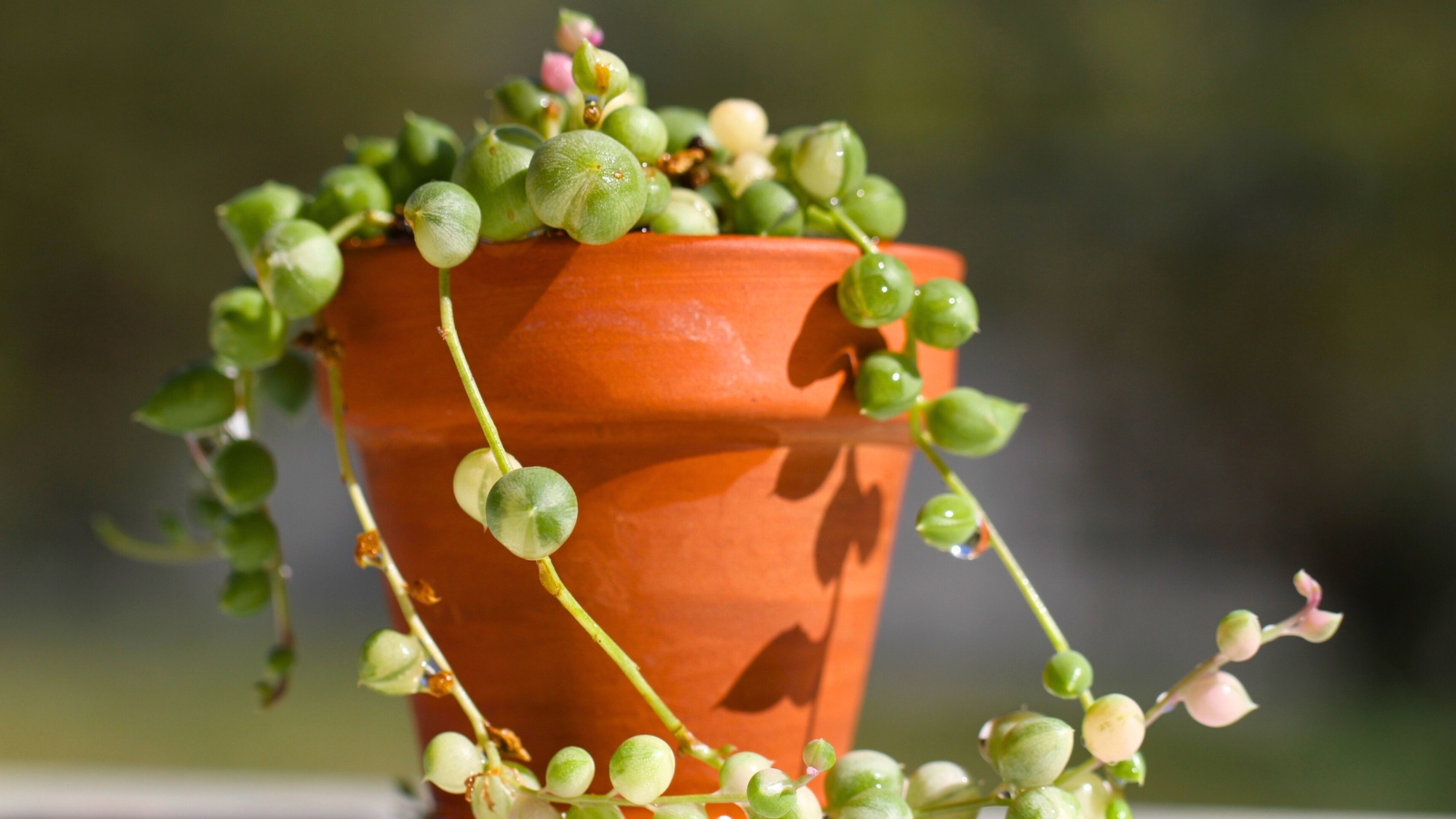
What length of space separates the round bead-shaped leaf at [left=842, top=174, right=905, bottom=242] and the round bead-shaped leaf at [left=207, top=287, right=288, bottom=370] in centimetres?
19

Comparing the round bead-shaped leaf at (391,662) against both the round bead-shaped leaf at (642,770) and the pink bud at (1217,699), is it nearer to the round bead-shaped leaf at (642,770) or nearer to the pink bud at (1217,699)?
the round bead-shaped leaf at (642,770)

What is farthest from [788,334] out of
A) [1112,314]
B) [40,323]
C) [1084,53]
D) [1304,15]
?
[40,323]

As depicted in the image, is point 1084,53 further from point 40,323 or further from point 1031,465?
point 40,323

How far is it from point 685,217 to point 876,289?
7cm

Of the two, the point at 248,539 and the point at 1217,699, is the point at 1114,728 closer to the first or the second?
the point at 1217,699

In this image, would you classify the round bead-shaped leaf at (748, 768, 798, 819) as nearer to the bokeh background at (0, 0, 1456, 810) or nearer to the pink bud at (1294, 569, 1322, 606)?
the pink bud at (1294, 569, 1322, 606)

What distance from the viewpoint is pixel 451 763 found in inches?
11.2

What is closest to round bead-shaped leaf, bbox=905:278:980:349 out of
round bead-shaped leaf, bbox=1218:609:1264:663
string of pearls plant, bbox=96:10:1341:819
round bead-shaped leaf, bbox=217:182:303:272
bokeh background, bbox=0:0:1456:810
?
string of pearls plant, bbox=96:10:1341:819

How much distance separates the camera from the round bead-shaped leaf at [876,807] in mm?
270

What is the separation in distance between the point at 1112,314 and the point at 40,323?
200cm

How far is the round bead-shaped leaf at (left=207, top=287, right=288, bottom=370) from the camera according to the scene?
0.32 metres

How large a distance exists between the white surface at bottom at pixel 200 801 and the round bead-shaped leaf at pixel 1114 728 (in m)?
0.17

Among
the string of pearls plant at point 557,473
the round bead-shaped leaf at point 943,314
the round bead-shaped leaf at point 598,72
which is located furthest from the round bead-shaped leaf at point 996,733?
the round bead-shaped leaf at point 598,72

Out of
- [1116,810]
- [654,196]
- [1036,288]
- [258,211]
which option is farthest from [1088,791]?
[1036,288]
